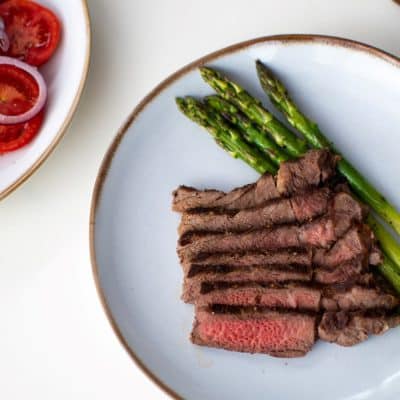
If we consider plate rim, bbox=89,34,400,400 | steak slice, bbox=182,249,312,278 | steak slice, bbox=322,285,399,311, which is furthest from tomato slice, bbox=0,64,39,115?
steak slice, bbox=322,285,399,311

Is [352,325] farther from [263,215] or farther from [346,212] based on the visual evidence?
[263,215]

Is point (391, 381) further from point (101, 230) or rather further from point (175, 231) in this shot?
point (101, 230)

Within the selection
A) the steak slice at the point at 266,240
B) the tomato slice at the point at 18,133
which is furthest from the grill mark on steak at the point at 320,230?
the tomato slice at the point at 18,133

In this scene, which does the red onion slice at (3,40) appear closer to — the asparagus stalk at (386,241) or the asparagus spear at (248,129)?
the asparagus spear at (248,129)

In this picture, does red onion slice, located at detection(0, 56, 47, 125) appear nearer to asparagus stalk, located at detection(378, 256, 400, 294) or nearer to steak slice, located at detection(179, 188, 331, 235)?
steak slice, located at detection(179, 188, 331, 235)

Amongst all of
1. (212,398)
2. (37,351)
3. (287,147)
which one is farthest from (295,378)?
(37,351)

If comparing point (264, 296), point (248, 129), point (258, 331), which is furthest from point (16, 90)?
point (258, 331)
